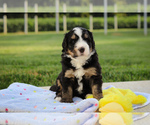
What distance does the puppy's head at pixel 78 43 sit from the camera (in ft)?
6.03

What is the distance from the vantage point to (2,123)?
59.9 inches

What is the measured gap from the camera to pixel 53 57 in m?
4.46

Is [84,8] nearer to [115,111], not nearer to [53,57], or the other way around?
[53,57]

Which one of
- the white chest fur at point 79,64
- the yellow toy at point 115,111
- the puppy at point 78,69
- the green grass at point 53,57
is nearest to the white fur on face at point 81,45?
the puppy at point 78,69

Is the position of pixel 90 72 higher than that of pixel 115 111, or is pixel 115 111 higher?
pixel 90 72

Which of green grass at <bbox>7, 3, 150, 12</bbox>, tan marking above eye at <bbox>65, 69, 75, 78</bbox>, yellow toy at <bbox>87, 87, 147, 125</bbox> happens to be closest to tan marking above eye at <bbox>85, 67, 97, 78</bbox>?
tan marking above eye at <bbox>65, 69, 75, 78</bbox>

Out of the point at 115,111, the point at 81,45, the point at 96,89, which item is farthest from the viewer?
the point at 96,89

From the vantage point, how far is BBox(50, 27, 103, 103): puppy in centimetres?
192

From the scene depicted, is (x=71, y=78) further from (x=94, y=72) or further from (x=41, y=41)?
(x=41, y=41)

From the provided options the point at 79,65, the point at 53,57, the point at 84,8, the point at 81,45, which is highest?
the point at 84,8

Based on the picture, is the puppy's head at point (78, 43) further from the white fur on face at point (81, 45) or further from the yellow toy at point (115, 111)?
the yellow toy at point (115, 111)

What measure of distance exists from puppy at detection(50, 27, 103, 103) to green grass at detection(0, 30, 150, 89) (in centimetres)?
143

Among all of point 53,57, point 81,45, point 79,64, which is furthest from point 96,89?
point 53,57

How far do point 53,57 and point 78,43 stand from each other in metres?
2.64
